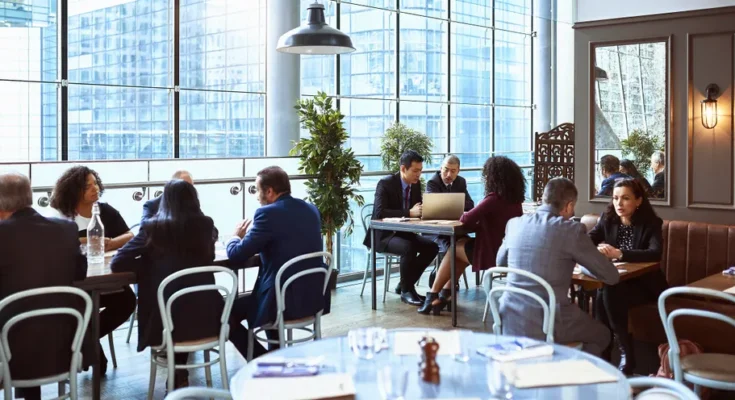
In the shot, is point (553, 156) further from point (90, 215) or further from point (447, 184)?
point (90, 215)

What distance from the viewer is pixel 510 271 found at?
13.4 feet

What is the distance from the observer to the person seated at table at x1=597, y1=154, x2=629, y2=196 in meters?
7.09

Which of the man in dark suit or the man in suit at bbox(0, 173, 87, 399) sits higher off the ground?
the man in dark suit

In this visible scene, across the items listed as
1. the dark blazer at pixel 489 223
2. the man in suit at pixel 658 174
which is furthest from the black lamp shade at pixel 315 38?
the man in suit at pixel 658 174

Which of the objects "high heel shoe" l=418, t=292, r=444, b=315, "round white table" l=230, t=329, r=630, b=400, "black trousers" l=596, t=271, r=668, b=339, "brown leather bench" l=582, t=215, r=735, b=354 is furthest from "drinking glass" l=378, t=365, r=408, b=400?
"high heel shoe" l=418, t=292, r=444, b=315

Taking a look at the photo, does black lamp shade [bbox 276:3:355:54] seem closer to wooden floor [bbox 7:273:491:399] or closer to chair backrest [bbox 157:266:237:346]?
wooden floor [bbox 7:273:491:399]

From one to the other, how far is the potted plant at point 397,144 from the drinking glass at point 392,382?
647 cm

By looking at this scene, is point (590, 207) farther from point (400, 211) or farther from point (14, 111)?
point (14, 111)

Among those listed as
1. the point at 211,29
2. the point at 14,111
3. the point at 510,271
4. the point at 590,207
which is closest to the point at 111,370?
the point at 510,271

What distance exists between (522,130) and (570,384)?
38.1ft

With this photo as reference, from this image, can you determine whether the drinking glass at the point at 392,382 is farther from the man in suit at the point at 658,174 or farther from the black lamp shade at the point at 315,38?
the man in suit at the point at 658,174

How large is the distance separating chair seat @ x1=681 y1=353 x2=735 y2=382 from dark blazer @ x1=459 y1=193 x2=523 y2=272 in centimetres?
269

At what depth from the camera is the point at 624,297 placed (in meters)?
5.08

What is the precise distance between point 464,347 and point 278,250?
210 centimetres
